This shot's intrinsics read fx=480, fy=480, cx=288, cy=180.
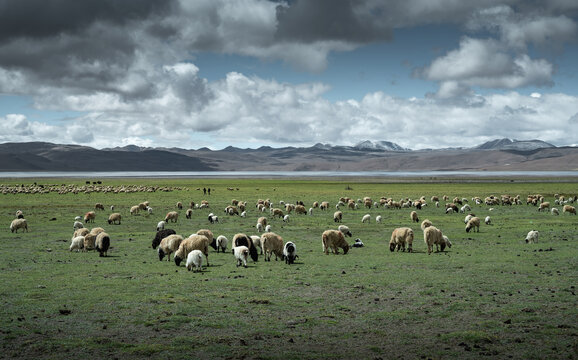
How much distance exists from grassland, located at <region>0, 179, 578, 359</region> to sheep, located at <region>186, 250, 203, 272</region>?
0.36m

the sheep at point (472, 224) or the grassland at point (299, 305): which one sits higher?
the sheep at point (472, 224)

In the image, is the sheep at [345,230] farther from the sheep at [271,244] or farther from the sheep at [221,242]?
the sheep at [271,244]

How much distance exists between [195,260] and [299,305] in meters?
6.60

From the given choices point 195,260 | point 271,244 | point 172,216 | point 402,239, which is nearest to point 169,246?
point 195,260

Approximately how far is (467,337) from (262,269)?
10.1 meters

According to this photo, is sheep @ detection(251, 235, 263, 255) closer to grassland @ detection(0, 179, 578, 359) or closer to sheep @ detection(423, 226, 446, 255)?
grassland @ detection(0, 179, 578, 359)

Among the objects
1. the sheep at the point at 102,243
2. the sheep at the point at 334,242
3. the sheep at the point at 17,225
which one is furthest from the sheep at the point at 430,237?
the sheep at the point at 17,225

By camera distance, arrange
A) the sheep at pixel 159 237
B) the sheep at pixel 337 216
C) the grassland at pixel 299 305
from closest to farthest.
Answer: the grassland at pixel 299 305
the sheep at pixel 159 237
the sheep at pixel 337 216

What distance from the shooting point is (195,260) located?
1916cm

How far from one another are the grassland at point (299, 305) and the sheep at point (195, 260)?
358mm

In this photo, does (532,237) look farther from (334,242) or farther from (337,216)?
(337,216)

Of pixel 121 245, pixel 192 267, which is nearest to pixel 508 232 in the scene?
pixel 192 267

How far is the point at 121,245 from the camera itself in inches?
1045

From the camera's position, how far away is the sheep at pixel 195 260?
1916 cm
